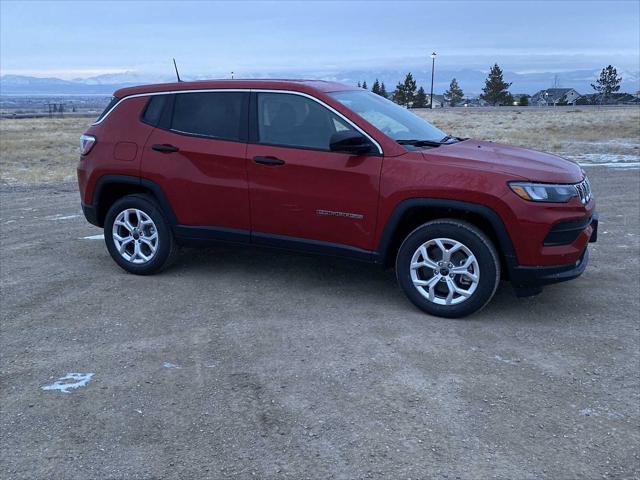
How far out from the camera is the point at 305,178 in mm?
5207

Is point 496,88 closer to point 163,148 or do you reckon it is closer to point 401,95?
point 401,95

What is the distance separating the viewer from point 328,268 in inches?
250

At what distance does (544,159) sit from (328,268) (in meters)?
2.30

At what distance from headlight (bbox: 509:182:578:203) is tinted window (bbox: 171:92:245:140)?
7.87 feet

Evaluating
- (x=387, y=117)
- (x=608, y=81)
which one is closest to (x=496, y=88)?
(x=608, y=81)

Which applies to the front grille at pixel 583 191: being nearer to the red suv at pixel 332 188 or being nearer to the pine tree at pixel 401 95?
the red suv at pixel 332 188

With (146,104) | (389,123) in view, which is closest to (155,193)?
(146,104)

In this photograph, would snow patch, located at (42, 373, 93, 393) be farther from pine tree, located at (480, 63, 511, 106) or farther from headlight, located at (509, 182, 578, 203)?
Result: pine tree, located at (480, 63, 511, 106)

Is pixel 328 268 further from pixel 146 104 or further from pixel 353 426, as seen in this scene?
pixel 353 426

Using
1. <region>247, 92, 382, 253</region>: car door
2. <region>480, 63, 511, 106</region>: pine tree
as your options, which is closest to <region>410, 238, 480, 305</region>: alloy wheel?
<region>247, 92, 382, 253</region>: car door

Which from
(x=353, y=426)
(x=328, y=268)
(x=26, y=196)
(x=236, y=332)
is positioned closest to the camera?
(x=353, y=426)

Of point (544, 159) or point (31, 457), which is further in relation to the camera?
point (544, 159)

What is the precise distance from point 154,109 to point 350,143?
209 centimetres

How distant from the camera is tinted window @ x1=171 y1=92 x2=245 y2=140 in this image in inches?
221
